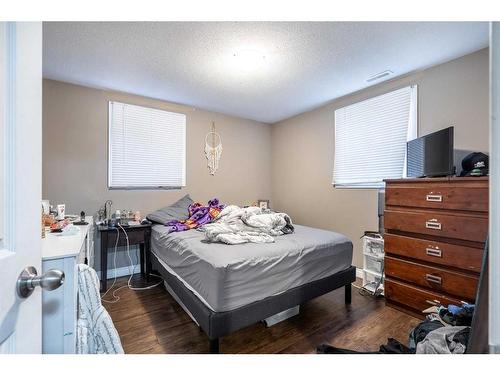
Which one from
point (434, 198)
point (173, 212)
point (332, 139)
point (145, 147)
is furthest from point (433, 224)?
point (145, 147)

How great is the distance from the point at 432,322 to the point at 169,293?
2.34m

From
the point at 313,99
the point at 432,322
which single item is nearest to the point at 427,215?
the point at 432,322

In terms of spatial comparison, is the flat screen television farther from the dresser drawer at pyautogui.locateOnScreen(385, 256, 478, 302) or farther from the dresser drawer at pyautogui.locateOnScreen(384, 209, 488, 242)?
the dresser drawer at pyautogui.locateOnScreen(385, 256, 478, 302)

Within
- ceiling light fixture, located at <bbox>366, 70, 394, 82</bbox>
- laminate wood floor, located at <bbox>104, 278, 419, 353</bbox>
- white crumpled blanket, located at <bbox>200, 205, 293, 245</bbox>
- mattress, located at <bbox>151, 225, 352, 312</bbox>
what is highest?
ceiling light fixture, located at <bbox>366, 70, 394, 82</bbox>

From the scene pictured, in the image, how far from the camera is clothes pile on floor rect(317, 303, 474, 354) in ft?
3.62

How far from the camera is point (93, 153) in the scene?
9.59 ft

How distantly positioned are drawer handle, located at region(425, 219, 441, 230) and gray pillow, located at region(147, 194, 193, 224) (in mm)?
2698

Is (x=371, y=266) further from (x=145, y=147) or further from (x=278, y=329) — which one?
(x=145, y=147)

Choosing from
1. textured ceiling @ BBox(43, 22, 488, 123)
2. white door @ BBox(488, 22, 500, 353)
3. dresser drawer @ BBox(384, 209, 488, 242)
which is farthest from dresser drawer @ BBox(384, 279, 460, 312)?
textured ceiling @ BBox(43, 22, 488, 123)

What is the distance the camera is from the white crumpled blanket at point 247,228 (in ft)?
6.57

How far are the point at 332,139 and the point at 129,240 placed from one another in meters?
3.10

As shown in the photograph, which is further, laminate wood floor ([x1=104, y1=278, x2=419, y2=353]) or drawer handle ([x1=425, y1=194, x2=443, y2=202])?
drawer handle ([x1=425, y1=194, x2=443, y2=202])
